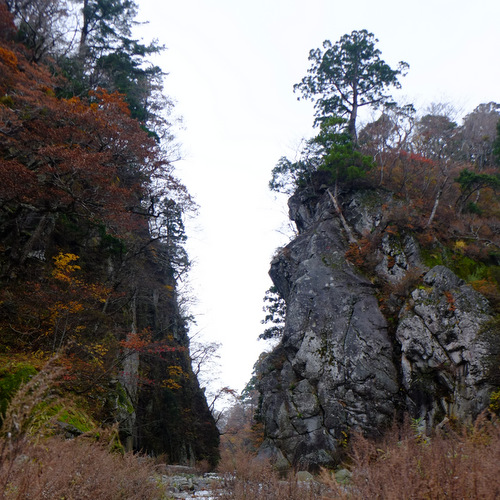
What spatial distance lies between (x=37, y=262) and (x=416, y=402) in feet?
44.2

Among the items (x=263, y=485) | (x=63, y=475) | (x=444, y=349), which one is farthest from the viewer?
(x=444, y=349)

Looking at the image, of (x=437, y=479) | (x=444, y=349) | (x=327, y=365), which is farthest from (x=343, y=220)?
(x=437, y=479)

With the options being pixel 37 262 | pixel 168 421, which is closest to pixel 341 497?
pixel 37 262

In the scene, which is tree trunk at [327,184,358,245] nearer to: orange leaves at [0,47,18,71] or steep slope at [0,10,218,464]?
steep slope at [0,10,218,464]

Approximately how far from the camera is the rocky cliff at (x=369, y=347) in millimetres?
11102

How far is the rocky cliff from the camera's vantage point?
11.1 m

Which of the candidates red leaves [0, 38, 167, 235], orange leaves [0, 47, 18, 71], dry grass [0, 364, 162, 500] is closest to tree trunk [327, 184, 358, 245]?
red leaves [0, 38, 167, 235]

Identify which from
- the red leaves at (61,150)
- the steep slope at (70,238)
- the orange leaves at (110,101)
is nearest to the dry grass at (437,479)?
the steep slope at (70,238)

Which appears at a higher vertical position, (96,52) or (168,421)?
(96,52)

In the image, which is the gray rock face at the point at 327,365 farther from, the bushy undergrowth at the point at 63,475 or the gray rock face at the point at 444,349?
the bushy undergrowth at the point at 63,475

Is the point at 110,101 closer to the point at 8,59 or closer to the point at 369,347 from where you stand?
the point at 8,59

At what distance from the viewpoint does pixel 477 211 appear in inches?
643

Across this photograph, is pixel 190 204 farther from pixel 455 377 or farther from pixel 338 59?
pixel 338 59

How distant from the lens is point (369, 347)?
12.8 m
